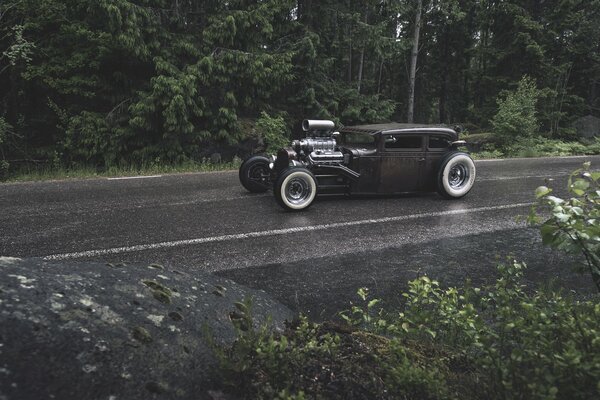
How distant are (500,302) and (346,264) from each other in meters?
1.81

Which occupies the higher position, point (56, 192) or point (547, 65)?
point (547, 65)

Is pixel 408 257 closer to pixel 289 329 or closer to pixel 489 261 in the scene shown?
pixel 489 261

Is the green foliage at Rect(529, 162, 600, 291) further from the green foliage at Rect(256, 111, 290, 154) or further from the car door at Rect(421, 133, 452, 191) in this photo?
the green foliage at Rect(256, 111, 290, 154)

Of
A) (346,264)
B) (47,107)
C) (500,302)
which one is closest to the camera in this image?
(500,302)

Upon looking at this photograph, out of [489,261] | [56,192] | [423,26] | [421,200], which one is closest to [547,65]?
[423,26]

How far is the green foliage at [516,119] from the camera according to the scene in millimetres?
16594

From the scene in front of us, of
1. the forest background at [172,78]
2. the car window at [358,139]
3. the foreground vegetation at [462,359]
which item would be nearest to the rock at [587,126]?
the forest background at [172,78]

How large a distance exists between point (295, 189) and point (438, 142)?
114 inches

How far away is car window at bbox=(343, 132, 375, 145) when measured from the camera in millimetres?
6841

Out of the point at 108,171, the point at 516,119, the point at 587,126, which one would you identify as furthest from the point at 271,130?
the point at 587,126

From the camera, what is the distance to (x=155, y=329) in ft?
6.31

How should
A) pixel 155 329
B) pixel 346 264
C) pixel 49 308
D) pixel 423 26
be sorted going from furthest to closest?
pixel 423 26
pixel 346 264
pixel 155 329
pixel 49 308

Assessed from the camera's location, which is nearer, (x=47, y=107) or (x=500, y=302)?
(x=500, y=302)

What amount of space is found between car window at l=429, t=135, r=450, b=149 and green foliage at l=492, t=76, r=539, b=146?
37.3 feet
